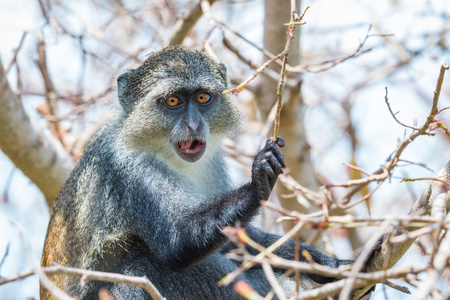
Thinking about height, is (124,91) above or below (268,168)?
above

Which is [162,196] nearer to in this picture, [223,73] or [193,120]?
[193,120]

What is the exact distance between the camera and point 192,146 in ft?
19.1

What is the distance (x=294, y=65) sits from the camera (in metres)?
7.91

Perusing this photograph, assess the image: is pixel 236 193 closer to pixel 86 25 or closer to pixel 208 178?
pixel 208 178

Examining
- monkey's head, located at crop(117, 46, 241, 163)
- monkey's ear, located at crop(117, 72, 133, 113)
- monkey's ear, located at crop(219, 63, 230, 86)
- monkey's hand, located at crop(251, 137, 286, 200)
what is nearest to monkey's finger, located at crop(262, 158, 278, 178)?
monkey's hand, located at crop(251, 137, 286, 200)

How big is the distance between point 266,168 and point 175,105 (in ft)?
5.04

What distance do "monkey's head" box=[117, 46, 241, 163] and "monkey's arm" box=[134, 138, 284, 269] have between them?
2.13 ft

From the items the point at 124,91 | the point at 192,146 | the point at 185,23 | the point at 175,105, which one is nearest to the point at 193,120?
the point at 192,146

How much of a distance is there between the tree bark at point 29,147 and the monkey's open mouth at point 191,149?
2.70 metres

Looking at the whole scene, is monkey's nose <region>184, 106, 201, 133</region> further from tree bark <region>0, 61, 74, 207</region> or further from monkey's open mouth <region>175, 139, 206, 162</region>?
tree bark <region>0, 61, 74, 207</region>

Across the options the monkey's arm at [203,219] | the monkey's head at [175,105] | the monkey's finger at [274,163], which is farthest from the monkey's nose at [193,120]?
A: the monkey's finger at [274,163]

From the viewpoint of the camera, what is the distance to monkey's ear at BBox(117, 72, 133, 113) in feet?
20.7

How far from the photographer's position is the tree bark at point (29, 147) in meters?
7.23

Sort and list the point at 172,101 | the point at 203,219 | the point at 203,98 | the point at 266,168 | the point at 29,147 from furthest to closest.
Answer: the point at 29,147 < the point at 203,98 < the point at 172,101 < the point at 203,219 < the point at 266,168
